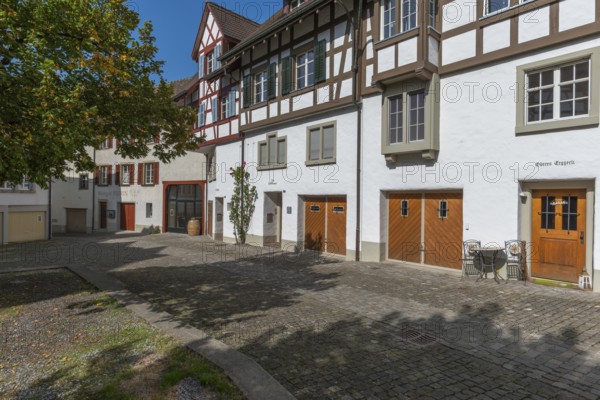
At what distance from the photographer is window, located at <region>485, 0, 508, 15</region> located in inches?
370

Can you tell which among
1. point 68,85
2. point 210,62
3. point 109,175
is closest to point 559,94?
point 68,85

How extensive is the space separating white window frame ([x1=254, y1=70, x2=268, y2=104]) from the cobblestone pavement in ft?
Answer: 29.0

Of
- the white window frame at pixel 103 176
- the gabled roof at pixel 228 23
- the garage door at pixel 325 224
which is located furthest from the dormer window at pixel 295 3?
the white window frame at pixel 103 176

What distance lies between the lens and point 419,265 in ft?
37.2

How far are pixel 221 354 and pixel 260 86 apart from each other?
565 inches

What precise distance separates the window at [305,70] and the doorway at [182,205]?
467 inches

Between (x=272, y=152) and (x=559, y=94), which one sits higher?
(x=559, y=94)

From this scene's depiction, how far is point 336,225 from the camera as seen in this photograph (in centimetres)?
1383

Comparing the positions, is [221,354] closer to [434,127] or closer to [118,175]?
[434,127]

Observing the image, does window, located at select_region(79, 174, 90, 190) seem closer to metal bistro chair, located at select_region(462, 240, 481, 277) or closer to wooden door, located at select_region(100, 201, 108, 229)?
wooden door, located at select_region(100, 201, 108, 229)

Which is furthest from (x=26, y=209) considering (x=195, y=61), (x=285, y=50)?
(x=285, y=50)

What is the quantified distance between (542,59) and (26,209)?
26.0 metres

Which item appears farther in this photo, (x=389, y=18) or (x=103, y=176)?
(x=103, y=176)

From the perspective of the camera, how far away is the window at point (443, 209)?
35.2ft
